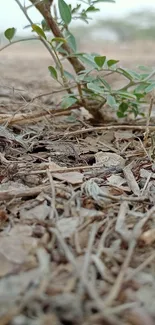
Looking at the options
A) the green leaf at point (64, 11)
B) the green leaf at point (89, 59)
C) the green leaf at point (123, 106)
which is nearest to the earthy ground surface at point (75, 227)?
the green leaf at point (123, 106)

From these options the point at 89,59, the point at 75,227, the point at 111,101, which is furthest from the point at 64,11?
the point at 75,227

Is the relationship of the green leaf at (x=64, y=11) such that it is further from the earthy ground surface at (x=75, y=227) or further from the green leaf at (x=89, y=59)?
the earthy ground surface at (x=75, y=227)

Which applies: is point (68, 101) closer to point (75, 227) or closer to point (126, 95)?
point (126, 95)

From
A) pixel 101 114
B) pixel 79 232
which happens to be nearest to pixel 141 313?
pixel 79 232

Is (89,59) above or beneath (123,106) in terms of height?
above

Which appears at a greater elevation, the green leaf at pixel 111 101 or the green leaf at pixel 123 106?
the green leaf at pixel 111 101

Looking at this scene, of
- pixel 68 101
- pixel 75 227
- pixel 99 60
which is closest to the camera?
pixel 75 227

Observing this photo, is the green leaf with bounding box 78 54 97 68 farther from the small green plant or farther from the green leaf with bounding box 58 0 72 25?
the green leaf with bounding box 58 0 72 25

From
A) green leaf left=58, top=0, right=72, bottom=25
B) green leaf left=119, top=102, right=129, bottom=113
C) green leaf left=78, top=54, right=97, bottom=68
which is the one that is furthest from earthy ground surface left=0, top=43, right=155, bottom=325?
green leaf left=58, top=0, right=72, bottom=25
